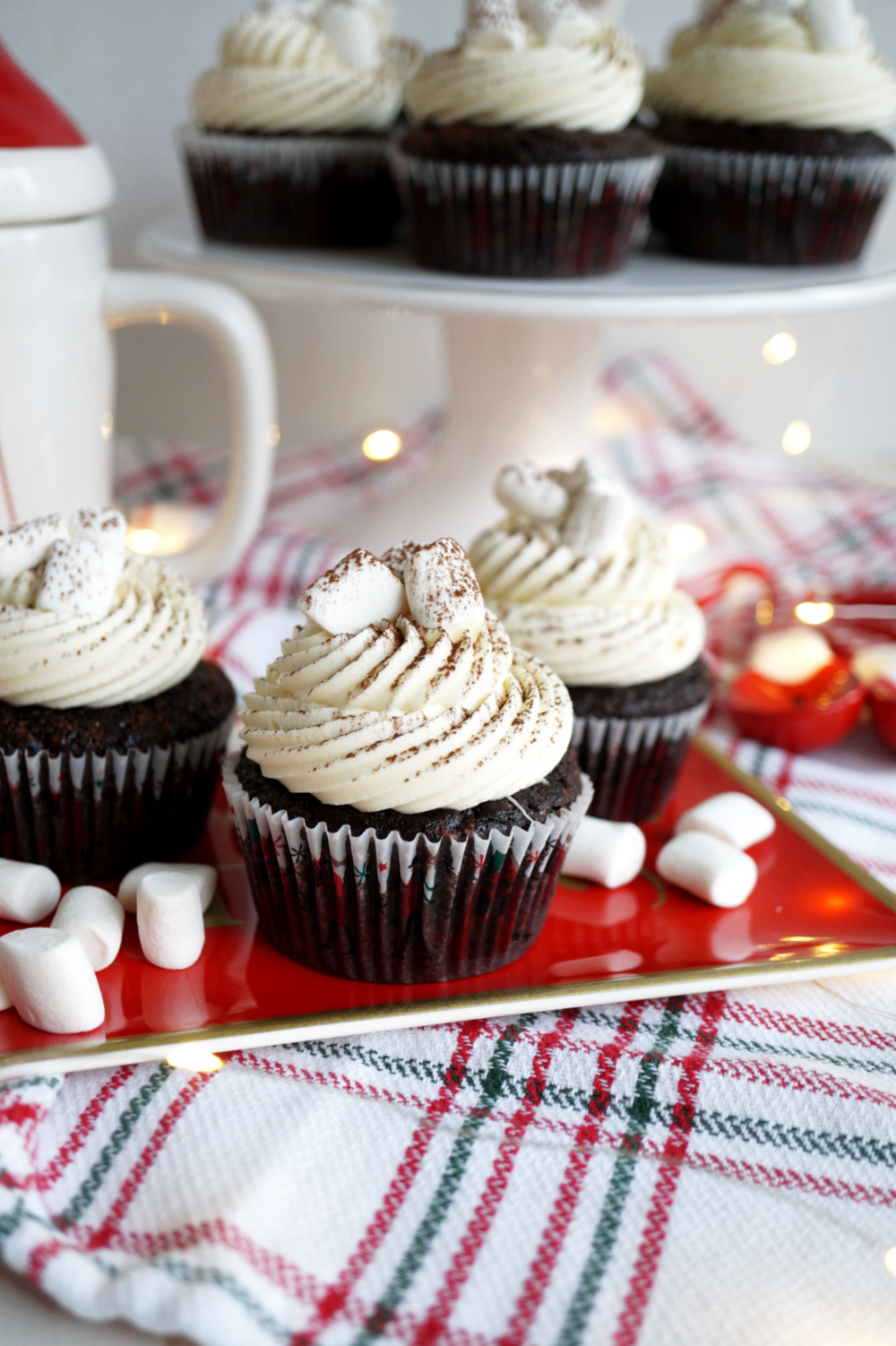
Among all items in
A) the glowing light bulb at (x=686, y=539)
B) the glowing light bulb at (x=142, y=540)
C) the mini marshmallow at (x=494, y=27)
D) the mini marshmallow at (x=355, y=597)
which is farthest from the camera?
the glowing light bulb at (x=686, y=539)

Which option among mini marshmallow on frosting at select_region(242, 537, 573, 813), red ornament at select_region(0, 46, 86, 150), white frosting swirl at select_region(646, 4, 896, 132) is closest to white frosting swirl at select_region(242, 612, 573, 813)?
mini marshmallow on frosting at select_region(242, 537, 573, 813)

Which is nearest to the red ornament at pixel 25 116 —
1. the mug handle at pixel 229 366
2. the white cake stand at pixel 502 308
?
the mug handle at pixel 229 366

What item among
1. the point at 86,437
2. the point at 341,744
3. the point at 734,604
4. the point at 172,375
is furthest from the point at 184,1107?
the point at 172,375

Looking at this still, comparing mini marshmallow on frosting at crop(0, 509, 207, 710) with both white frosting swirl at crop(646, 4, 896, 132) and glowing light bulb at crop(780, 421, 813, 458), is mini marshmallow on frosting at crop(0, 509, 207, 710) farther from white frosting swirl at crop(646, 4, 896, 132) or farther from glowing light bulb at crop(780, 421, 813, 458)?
glowing light bulb at crop(780, 421, 813, 458)

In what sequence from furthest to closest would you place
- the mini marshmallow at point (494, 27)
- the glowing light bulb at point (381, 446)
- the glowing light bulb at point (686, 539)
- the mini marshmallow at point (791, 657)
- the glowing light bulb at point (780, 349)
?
the glowing light bulb at point (780, 349) → the glowing light bulb at point (381, 446) → the glowing light bulb at point (686, 539) → the mini marshmallow at point (791, 657) → the mini marshmallow at point (494, 27)

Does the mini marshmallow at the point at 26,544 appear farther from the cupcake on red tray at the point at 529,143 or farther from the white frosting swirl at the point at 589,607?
the cupcake on red tray at the point at 529,143

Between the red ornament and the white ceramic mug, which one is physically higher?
the red ornament
